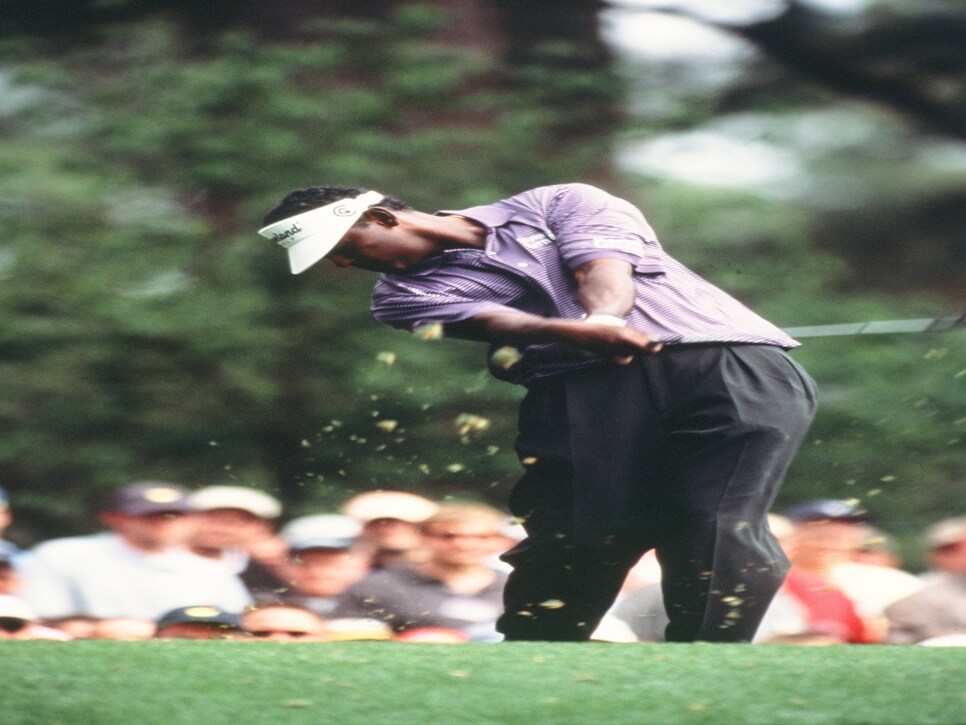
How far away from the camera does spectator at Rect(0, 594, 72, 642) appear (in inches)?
198

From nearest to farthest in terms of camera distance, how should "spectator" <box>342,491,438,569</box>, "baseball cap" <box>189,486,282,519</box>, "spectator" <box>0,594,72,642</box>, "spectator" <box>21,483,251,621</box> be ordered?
"spectator" <box>0,594,72,642</box>
"spectator" <box>21,483,251,621</box>
"spectator" <box>342,491,438,569</box>
"baseball cap" <box>189,486,282,519</box>

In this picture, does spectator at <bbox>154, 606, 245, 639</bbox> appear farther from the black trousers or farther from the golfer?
the black trousers

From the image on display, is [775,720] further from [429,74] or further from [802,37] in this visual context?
[802,37]

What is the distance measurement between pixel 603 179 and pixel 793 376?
166 inches

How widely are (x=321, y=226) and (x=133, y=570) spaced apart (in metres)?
1.98

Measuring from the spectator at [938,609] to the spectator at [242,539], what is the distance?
232cm

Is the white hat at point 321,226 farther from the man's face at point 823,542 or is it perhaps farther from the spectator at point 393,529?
the man's face at point 823,542

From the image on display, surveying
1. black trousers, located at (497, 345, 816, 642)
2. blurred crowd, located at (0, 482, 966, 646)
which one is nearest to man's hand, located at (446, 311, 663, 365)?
black trousers, located at (497, 345, 816, 642)

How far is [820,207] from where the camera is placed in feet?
29.2

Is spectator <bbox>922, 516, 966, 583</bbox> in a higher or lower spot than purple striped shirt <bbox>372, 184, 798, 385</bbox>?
lower

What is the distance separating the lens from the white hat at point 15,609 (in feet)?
16.8

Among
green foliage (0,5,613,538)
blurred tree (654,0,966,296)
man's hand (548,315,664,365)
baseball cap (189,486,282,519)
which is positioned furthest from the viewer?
blurred tree (654,0,966,296)

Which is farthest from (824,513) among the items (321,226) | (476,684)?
(476,684)

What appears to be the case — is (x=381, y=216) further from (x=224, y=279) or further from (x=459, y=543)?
(x=224, y=279)
